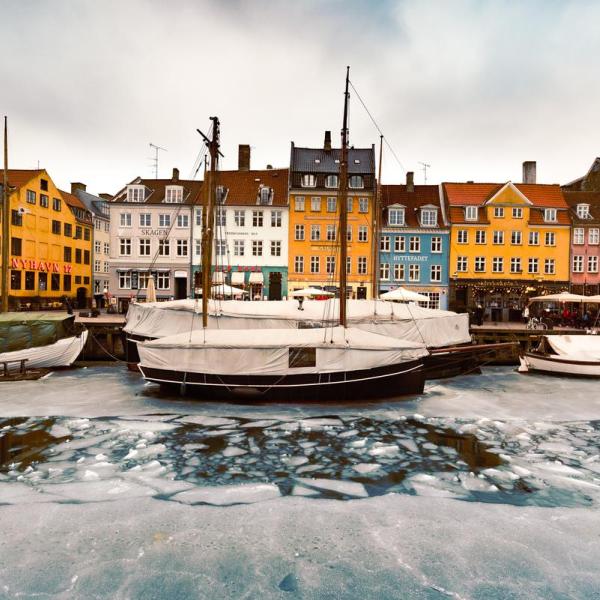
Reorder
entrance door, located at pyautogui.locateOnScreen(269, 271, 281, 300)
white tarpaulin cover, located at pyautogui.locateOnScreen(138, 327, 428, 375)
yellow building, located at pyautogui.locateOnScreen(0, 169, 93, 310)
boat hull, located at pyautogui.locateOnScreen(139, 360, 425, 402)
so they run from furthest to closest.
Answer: entrance door, located at pyautogui.locateOnScreen(269, 271, 281, 300)
yellow building, located at pyautogui.locateOnScreen(0, 169, 93, 310)
boat hull, located at pyautogui.locateOnScreen(139, 360, 425, 402)
white tarpaulin cover, located at pyautogui.locateOnScreen(138, 327, 428, 375)

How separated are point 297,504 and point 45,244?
4756 centimetres

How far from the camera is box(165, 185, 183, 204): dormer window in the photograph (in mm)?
44656

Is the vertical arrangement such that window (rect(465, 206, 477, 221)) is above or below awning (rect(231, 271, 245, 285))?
above

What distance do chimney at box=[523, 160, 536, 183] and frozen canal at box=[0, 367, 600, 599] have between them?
40726 mm

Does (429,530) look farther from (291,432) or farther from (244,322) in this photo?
(244,322)

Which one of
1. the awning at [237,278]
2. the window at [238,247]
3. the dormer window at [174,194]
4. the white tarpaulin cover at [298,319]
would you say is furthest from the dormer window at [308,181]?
the white tarpaulin cover at [298,319]

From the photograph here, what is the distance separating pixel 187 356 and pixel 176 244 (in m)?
30.1

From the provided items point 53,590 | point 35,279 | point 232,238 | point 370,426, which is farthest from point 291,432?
point 35,279

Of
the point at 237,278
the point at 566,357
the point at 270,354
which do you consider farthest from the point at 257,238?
the point at 270,354

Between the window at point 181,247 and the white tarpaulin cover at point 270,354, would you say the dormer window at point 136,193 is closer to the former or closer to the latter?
the window at point 181,247

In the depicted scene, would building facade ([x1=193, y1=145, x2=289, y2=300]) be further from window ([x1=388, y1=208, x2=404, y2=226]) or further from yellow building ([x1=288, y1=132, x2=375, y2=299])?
window ([x1=388, y1=208, x2=404, y2=226])

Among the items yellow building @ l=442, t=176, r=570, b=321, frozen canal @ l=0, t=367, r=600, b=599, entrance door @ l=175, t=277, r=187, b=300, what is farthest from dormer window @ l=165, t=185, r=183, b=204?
frozen canal @ l=0, t=367, r=600, b=599

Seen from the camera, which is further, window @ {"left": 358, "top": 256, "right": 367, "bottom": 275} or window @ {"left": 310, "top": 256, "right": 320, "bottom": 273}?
window @ {"left": 358, "top": 256, "right": 367, "bottom": 275}

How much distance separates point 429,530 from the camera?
756 centimetres
